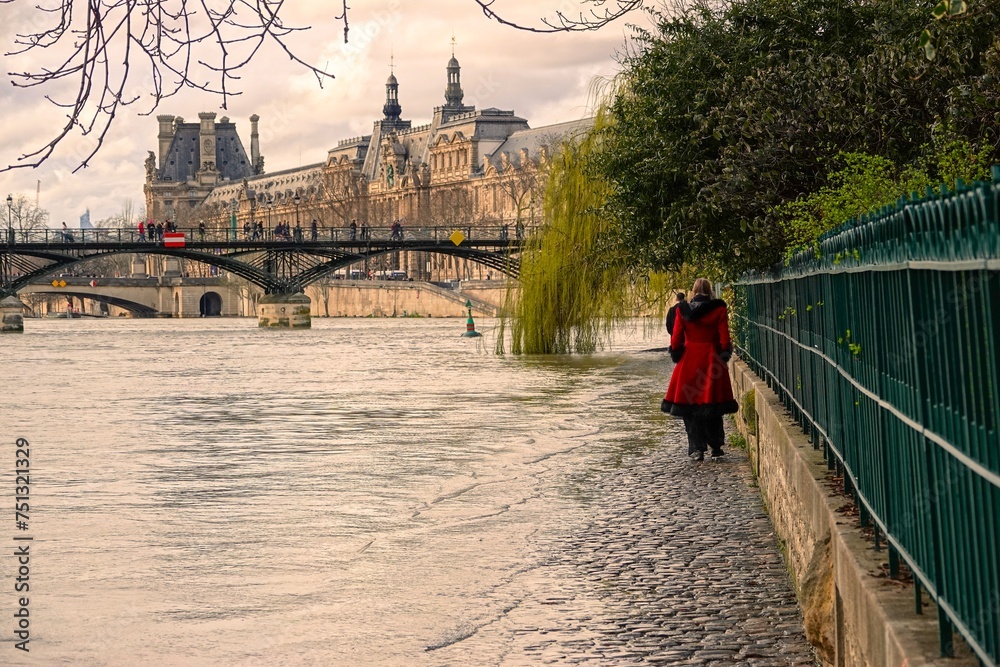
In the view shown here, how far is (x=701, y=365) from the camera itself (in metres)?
13.2

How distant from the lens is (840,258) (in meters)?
5.84

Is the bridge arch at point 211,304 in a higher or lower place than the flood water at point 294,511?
higher

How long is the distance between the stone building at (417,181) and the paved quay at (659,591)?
319 feet

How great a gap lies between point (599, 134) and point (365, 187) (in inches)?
4916

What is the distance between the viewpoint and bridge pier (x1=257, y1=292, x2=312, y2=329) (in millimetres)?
78438

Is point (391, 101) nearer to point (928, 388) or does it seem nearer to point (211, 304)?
point (211, 304)

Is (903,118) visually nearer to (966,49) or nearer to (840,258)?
(966,49)

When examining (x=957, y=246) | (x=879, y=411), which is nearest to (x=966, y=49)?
(x=879, y=411)

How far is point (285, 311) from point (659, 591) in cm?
7165

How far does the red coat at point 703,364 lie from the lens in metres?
13.1

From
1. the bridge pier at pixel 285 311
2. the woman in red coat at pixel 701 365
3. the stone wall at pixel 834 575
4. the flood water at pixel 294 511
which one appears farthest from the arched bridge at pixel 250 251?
the stone wall at pixel 834 575

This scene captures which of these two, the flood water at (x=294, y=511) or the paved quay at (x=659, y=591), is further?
the flood water at (x=294, y=511)

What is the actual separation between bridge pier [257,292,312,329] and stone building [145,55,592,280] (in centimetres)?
3056

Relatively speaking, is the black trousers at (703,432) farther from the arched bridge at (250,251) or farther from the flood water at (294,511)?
the arched bridge at (250,251)
